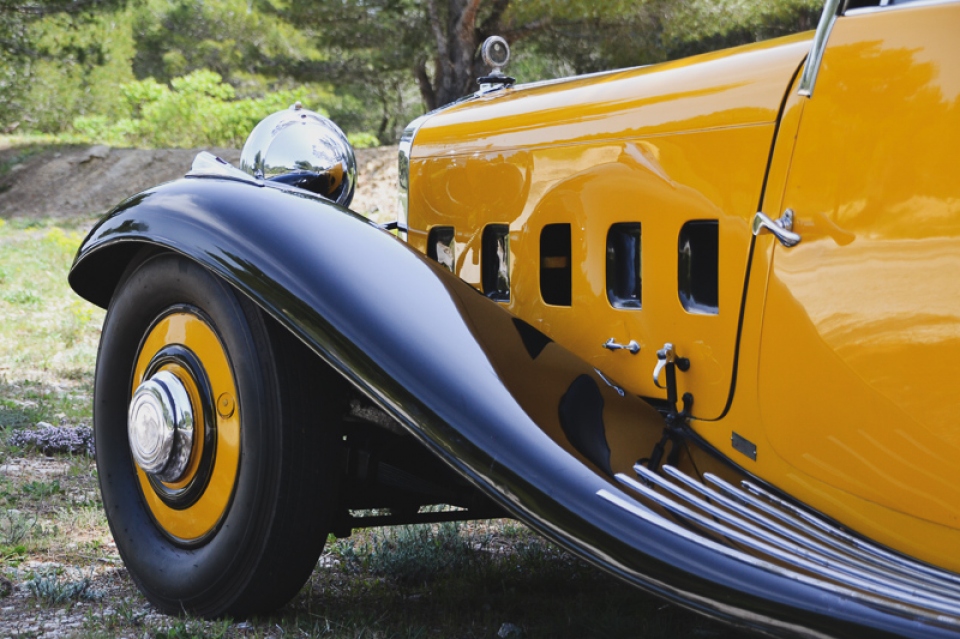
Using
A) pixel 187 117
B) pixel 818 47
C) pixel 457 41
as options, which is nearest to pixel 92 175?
pixel 187 117

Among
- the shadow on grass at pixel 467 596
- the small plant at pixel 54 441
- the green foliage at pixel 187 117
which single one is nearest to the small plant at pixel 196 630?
the shadow on grass at pixel 467 596

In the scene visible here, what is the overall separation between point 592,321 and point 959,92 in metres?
1.13

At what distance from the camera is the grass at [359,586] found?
2.57 m

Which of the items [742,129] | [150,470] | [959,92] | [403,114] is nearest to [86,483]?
[150,470]

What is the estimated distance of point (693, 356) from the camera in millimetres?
2332

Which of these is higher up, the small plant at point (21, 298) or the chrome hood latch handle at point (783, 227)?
the chrome hood latch handle at point (783, 227)

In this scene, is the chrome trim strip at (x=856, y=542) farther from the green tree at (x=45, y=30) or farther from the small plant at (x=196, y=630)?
the green tree at (x=45, y=30)

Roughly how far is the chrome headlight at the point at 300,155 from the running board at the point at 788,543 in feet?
5.69

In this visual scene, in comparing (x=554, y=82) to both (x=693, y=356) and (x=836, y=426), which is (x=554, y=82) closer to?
(x=693, y=356)

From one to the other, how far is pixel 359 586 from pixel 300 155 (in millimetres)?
1416

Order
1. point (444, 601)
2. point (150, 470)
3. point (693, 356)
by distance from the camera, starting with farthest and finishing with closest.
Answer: point (444, 601)
point (150, 470)
point (693, 356)

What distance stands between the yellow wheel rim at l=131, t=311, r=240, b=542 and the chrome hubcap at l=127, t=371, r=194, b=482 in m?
0.02

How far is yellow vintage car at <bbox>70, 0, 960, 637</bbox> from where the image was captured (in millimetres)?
1782

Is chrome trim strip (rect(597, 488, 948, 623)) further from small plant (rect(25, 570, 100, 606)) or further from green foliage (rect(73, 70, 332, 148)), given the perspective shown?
green foliage (rect(73, 70, 332, 148))
